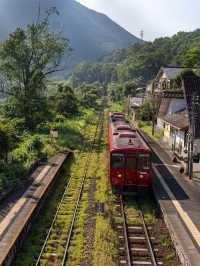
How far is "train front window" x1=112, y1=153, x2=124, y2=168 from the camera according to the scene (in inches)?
892

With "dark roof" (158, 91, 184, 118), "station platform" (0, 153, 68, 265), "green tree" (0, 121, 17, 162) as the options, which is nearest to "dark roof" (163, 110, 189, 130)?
"dark roof" (158, 91, 184, 118)

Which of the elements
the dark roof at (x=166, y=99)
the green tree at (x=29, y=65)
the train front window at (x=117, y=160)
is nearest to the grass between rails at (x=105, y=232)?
the train front window at (x=117, y=160)

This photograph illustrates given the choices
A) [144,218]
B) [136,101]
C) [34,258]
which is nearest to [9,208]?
[34,258]

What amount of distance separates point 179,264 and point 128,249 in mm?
1997

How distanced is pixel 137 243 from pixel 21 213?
543cm

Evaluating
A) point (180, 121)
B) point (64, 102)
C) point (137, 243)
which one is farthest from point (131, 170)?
point (64, 102)

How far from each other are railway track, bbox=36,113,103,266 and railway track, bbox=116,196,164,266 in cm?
212

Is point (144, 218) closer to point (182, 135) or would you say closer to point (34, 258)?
point (34, 258)

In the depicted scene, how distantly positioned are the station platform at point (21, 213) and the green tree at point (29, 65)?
754 inches

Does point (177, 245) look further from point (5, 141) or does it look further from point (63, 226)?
point (5, 141)

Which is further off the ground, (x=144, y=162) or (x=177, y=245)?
(x=144, y=162)

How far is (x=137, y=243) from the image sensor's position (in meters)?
16.9

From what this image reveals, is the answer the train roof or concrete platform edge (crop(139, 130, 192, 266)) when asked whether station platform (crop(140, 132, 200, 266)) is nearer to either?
concrete platform edge (crop(139, 130, 192, 266))

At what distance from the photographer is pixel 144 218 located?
19.9 m
